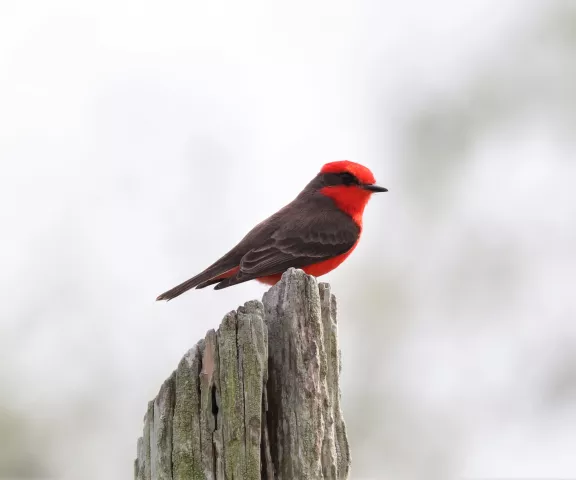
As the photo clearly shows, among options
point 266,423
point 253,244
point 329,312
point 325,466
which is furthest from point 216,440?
point 253,244

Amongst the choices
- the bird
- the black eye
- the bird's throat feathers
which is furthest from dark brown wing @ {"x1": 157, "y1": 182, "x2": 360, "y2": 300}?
the black eye

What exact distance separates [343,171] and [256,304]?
4.19 meters

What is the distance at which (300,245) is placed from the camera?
6.31 m

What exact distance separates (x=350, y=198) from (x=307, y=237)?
770mm

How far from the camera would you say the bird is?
6.06m

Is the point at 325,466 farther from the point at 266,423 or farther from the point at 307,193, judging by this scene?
the point at 307,193

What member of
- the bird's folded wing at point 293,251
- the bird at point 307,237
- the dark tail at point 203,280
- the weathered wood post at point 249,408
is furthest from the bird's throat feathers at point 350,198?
the weathered wood post at point 249,408

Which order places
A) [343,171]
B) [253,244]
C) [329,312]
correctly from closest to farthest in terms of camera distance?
[329,312] → [253,244] → [343,171]

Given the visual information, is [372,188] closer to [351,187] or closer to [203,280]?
[351,187]

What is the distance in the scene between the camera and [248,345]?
2865mm

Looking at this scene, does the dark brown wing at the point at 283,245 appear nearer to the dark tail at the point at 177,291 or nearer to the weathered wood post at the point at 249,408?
the dark tail at the point at 177,291

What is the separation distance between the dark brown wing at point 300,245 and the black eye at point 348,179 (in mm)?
392

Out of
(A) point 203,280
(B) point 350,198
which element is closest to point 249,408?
(A) point 203,280

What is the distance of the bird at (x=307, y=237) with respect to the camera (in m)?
6.06
